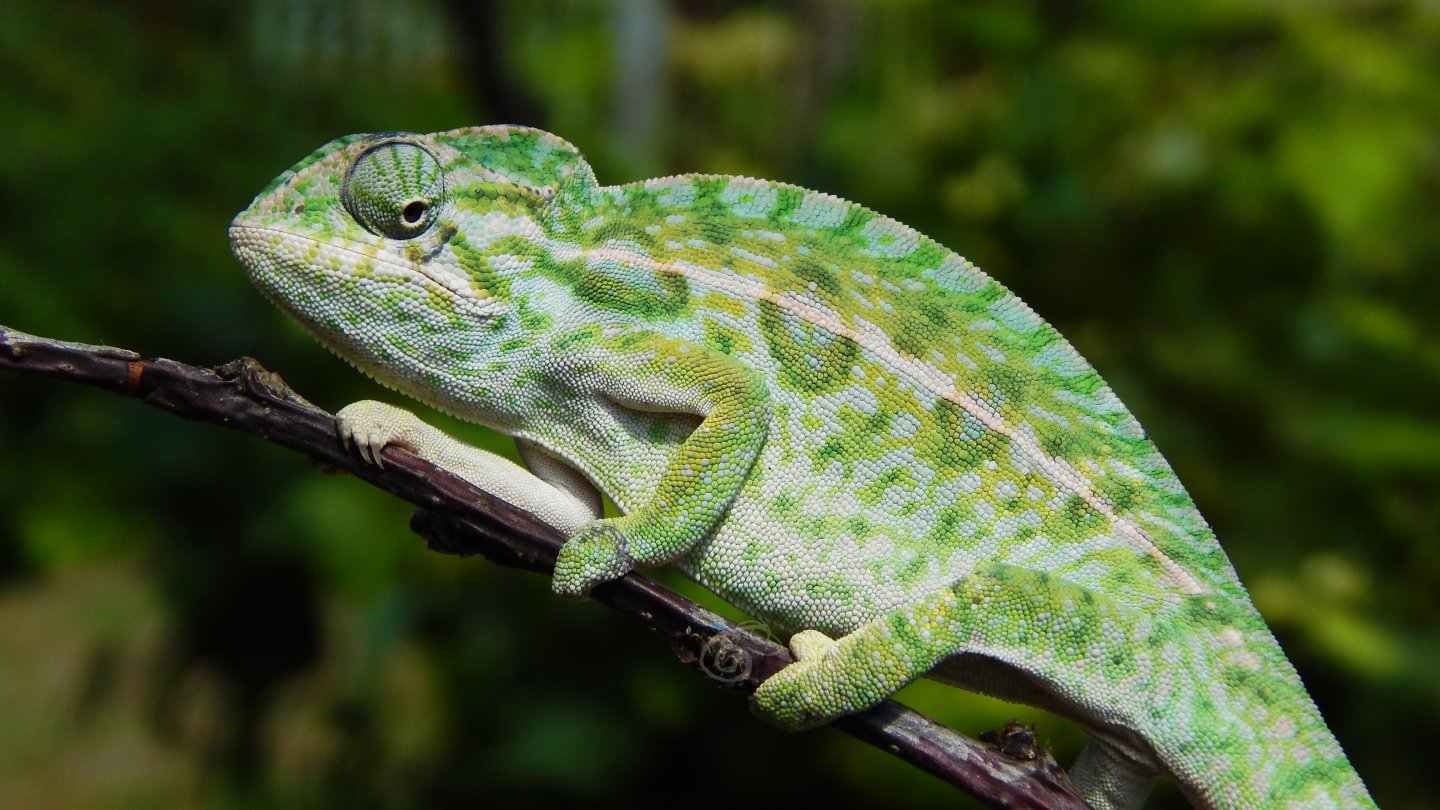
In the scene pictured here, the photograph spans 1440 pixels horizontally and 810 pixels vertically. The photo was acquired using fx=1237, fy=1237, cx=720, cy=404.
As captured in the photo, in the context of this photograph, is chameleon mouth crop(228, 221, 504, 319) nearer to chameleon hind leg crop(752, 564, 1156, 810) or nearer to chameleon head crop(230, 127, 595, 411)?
chameleon head crop(230, 127, 595, 411)

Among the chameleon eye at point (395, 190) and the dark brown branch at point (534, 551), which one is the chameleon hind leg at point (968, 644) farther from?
the chameleon eye at point (395, 190)

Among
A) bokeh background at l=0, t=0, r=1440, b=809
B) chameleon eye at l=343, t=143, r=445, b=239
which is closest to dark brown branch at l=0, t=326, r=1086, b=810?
chameleon eye at l=343, t=143, r=445, b=239

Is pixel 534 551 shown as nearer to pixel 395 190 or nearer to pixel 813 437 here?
pixel 813 437

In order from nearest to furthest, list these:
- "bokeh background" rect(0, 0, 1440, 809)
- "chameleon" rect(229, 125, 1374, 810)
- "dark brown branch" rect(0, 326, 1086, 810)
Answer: "dark brown branch" rect(0, 326, 1086, 810) < "chameleon" rect(229, 125, 1374, 810) < "bokeh background" rect(0, 0, 1440, 809)

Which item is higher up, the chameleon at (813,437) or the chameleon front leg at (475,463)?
the chameleon at (813,437)

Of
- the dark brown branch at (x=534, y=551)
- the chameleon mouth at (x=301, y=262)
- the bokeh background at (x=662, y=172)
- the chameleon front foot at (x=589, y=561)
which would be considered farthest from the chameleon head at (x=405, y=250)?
the bokeh background at (x=662, y=172)

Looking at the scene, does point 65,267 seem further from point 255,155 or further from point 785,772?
point 785,772

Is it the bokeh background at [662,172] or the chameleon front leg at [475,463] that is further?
the bokeh background at [662,172]

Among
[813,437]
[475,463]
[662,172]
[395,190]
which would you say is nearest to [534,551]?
[475,463]
